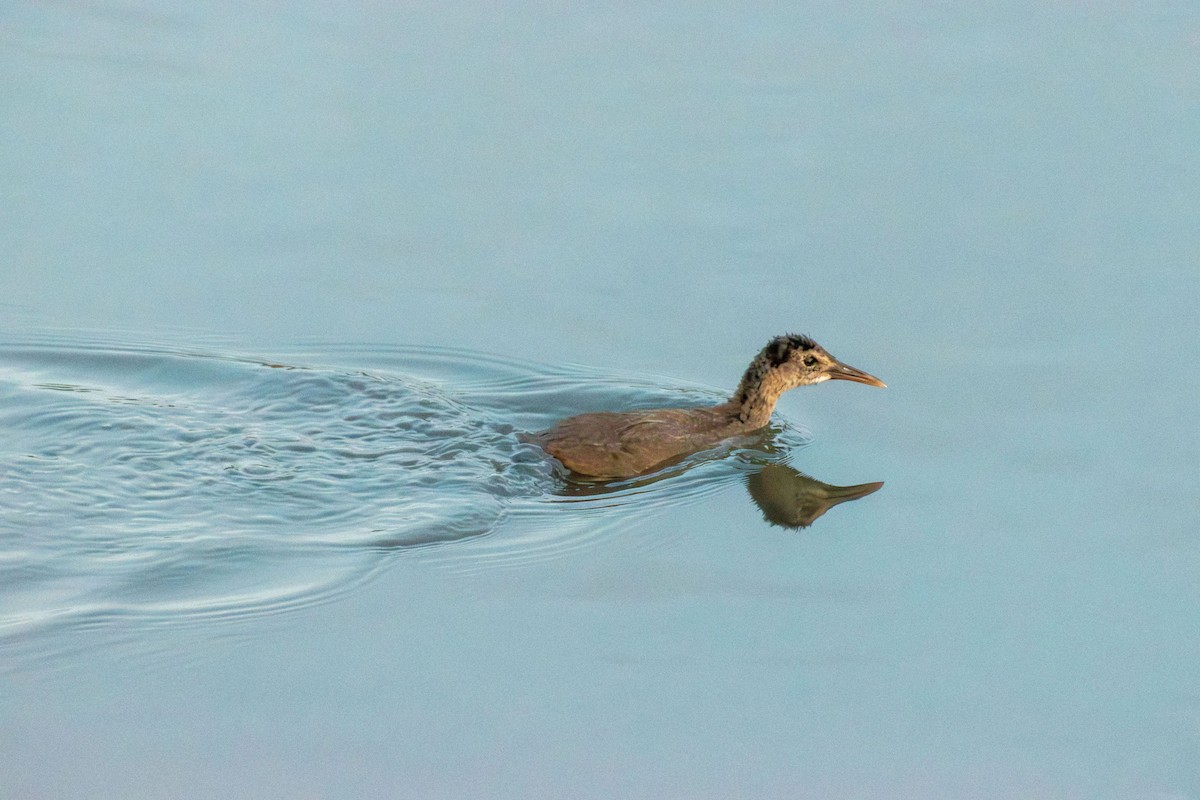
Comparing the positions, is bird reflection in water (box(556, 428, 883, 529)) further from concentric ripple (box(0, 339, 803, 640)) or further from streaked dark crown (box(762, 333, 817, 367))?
streaked dark crown (box(762, 333, 817, 367))

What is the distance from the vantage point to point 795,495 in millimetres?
7297

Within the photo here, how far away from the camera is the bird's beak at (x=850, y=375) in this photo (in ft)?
25.9

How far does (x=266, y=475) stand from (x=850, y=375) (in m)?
3.12

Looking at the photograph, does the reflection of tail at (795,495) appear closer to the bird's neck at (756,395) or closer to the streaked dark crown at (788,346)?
the bird's neck at (756,395)

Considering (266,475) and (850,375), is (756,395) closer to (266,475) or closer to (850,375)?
(850,375)

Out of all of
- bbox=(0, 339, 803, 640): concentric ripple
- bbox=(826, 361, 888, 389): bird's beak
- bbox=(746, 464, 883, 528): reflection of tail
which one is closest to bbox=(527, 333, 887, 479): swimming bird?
bbox=(826, 361, 888, 389): bird's beak

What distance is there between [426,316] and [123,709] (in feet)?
12.7

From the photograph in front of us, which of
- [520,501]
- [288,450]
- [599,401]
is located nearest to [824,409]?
[599,401]

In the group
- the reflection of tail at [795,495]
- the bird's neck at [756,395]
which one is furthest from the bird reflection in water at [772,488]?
the bird's neck at [756,395]

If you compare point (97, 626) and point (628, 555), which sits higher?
point (628, 555)

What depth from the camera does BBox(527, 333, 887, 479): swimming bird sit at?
25.2ft

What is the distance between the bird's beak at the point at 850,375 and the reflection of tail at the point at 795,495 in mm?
677

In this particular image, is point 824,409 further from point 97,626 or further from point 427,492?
point 97,626

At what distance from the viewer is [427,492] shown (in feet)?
23.8
